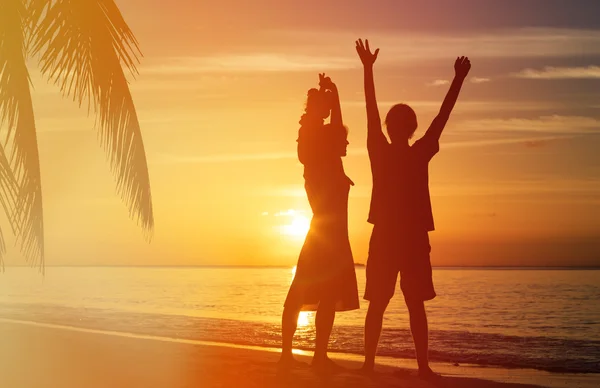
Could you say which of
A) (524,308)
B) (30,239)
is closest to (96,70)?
(30,239)

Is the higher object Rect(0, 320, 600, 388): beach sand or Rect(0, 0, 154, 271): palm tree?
Rect(0, 0, 154, 271): palm tree

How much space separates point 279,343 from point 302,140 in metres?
6.12

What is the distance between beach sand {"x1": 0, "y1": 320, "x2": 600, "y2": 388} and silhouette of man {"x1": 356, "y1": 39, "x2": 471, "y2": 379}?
1.95 feet

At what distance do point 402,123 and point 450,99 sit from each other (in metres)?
0.48

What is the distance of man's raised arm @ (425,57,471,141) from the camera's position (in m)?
7.77

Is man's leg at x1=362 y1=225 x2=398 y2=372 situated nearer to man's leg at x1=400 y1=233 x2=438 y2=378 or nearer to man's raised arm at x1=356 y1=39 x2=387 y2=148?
man's leg at x1=400 y1=233 x2=438 y2=378

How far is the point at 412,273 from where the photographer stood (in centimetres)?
782

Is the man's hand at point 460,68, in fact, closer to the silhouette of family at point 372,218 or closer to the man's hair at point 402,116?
the silhouette of family at point 372,218

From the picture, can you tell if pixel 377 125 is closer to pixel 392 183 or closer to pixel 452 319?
pixel 392 183

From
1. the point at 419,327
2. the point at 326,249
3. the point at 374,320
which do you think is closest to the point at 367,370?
the point at 374,320

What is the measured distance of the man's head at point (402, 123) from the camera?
793 centimetres

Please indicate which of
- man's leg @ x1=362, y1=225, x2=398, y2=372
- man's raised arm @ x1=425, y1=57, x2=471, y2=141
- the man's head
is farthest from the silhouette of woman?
man's raised arm @ x1=425, y1=57, x2=471, y2=141

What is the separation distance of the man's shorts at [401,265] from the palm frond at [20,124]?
3.53 meters

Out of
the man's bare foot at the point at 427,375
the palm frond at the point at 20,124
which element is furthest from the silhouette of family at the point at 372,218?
the palm frond at the point at 20,124
